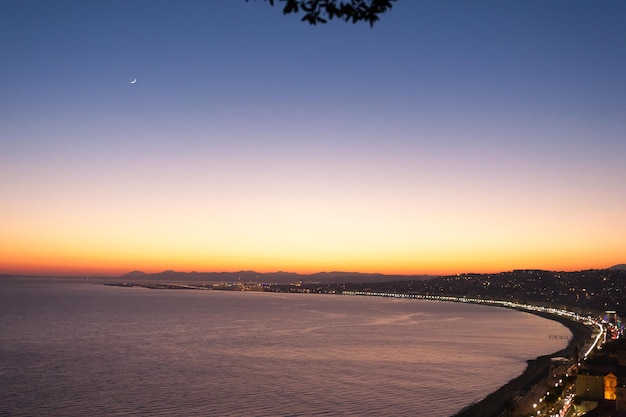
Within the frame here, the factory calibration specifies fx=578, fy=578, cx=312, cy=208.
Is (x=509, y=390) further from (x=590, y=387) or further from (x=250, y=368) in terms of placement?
(x=250, y=368)

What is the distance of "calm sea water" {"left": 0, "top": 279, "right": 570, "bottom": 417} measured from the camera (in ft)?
115

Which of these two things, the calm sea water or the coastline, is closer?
the coastline

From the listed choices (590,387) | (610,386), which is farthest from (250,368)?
(610,386)

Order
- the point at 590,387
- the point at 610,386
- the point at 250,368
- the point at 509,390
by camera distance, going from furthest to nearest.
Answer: the point at 250,368, the point at 509,390, the point at 590,387, the point at 610,386

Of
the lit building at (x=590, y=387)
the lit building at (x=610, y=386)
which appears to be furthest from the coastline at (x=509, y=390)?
the lit building at (x=610, y=386)

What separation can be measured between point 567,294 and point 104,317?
15481 centimetres

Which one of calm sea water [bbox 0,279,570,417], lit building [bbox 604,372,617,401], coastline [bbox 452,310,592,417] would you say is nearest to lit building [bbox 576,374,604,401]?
lit building [bbox 604,372,617,401]

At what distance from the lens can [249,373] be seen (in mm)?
46312

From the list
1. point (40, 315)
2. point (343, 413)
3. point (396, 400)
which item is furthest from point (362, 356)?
point (40, 315)

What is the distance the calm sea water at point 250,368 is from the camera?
35.1 m

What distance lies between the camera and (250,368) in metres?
48.8

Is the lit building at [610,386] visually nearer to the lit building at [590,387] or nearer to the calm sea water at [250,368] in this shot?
the lit building at [590,387]

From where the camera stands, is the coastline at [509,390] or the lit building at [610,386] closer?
the coastline at [509,390]

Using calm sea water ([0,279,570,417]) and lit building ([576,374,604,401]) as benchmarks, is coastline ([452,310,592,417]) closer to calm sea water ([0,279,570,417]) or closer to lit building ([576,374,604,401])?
calm sea water ([0,279,570,417])
